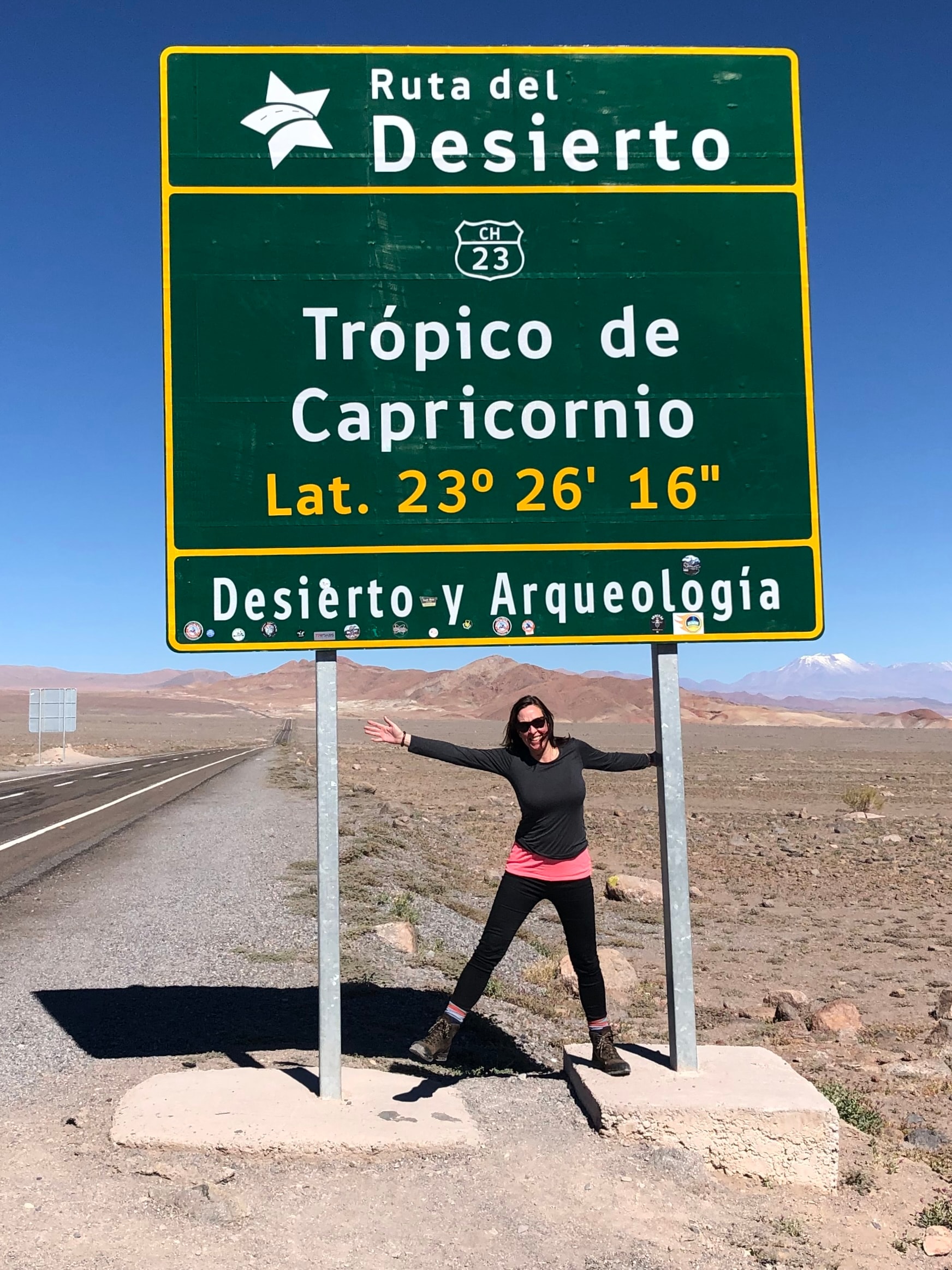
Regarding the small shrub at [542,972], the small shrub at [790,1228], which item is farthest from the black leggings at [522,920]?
the small shrub at [542,972]

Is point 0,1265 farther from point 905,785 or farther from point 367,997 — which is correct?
point 905,785

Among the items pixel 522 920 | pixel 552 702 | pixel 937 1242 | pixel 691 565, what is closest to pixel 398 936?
pixel 522 920

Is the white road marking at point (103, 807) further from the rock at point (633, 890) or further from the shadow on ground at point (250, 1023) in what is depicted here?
the shadow on ground at point (250, 1023)

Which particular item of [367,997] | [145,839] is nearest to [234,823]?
[145,839]

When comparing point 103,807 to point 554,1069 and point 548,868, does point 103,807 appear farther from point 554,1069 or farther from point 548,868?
point 548,868

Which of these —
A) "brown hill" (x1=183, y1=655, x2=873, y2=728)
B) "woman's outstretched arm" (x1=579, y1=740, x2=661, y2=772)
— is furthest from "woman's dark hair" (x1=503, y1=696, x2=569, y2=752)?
"brown hill" (x1=183, y1=655, x2=873, y2=728)
